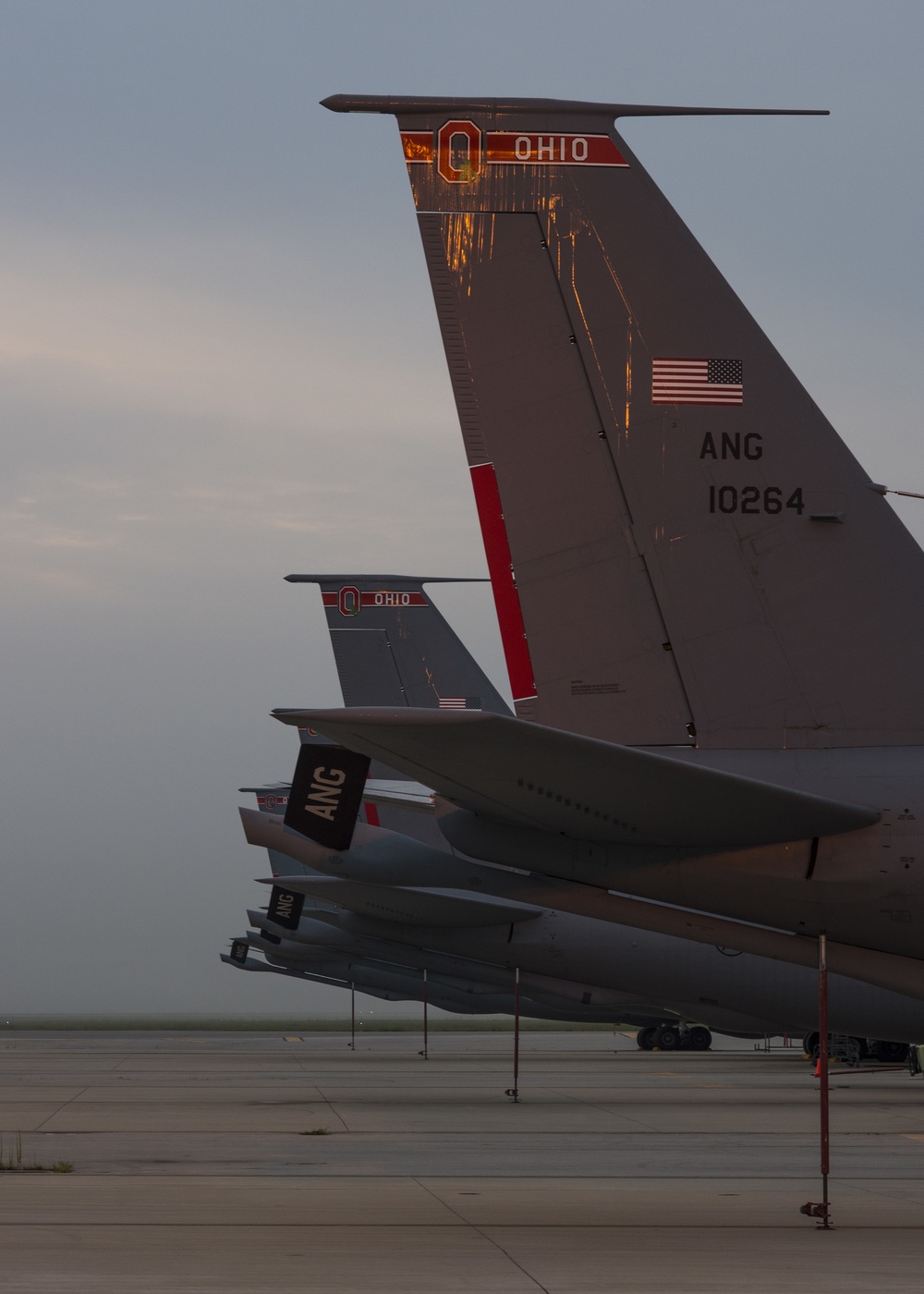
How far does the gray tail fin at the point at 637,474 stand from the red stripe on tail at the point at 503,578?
0.06 ft

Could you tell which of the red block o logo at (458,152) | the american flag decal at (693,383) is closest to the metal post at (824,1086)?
the american flag decal at (693,383)

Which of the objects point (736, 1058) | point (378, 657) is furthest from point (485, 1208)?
point (736, 1058)

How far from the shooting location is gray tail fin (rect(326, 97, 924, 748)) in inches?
407

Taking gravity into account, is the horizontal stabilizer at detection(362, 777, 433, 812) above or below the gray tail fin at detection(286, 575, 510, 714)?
below

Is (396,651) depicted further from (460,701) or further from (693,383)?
(693,383)

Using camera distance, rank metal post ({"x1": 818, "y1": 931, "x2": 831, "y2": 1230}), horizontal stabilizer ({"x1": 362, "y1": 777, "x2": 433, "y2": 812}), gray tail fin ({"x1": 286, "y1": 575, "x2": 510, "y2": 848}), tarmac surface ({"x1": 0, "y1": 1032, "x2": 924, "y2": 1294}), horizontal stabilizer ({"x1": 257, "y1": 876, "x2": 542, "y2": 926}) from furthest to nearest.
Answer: gray tail fin ({"x1": 286, "y1": 575, "x2": 510, "y2": 848}) → horizontal stabilizer ({"x1": 257, "y1": 876, "x2": 542, "y2": 926}) → horizontal stabilizer ({"x1": 362, "y1": 777, "x2": 433, "y2": 812}) → metal post ({"x1": 818, "y1": 931, "x2": 831, "y2": 1230}) → tarmac surface ({"x1": 0, "y1": 1032, "x2": 924, "y2": 1294})

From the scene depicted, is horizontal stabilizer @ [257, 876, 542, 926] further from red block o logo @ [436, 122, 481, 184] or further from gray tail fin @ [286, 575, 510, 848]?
red block o logo @ [436, 122, 481, 184]

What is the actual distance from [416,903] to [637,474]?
2234cm

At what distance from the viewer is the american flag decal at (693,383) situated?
1055 centimetres

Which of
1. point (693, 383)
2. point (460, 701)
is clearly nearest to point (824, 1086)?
point (693, 383)

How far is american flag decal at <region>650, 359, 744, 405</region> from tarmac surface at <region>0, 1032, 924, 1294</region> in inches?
232

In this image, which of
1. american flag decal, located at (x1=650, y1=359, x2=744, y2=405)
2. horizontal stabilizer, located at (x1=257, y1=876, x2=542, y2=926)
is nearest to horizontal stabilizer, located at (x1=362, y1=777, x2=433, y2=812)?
american flag decal, located at (x1=650, y1=359, x2=744, y2=405)

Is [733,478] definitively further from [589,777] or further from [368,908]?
[368,908]

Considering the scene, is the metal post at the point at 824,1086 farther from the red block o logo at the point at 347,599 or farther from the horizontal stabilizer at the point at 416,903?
the red block o logo at the point at 347,599
